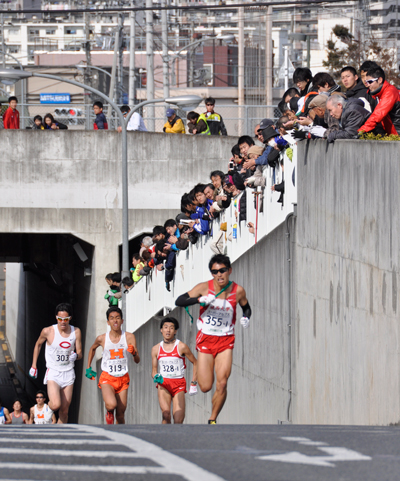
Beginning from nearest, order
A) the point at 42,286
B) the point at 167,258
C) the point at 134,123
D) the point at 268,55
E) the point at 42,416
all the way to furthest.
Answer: the point at 42,416
the point at 167,258
the point at 134,123
the point at 42,286
the point at 268,55

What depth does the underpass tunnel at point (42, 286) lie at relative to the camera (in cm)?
3200

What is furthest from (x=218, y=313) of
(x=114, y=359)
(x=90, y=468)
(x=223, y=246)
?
(x=223, y=246)

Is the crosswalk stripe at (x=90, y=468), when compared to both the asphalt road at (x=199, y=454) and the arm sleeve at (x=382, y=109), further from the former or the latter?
the arm sleeve at (x=382, y=109)

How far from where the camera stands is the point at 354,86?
11.9 metres

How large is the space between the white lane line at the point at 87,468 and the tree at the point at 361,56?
1370 inches

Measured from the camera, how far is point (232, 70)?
85.4 m

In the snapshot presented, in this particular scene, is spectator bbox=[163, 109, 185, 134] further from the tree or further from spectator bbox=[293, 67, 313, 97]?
spectator bbox=[293, 67, 313, 97]

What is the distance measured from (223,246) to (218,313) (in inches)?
245

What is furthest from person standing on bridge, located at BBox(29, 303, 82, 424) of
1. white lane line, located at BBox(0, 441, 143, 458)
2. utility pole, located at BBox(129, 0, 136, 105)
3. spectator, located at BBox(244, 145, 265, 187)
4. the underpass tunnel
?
utility pole, located at BBox(129, 0, 136, 105)

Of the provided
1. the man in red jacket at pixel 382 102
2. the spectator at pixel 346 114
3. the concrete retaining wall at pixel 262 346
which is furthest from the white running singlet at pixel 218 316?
the concrete retaining wall at pixel 262 346

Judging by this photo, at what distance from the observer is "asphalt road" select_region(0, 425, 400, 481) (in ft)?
19.6

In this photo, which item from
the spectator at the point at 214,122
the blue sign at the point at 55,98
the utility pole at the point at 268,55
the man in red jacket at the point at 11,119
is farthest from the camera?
the blue sign at the point at 55,98

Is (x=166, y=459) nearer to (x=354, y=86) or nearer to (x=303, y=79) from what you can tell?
(x=354, y=86)

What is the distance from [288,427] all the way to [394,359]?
60.2 inches
